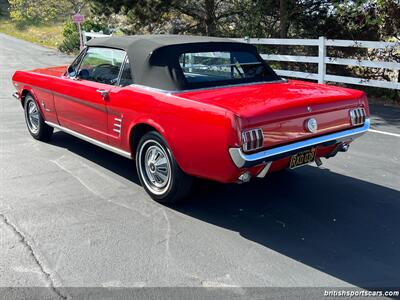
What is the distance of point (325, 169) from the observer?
5621mm

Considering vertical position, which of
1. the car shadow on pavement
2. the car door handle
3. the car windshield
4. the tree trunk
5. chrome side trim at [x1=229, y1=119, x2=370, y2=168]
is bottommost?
the car shadow on pavement

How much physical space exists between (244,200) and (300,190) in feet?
2.19

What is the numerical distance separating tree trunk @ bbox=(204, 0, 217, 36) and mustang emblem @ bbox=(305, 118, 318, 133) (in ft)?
41.6

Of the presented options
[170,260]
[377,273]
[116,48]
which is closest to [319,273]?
[377,273]

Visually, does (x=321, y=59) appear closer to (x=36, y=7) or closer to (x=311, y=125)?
(x=311, y=125)

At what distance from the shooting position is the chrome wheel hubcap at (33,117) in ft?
22.4

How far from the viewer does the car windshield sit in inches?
189

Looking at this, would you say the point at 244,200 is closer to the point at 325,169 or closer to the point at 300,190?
the point at 300,190

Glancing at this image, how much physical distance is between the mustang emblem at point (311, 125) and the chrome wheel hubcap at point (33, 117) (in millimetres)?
4190

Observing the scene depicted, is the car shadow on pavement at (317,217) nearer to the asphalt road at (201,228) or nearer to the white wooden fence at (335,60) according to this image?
the asphalt road at (201,228)

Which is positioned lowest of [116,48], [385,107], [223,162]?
[385,107]

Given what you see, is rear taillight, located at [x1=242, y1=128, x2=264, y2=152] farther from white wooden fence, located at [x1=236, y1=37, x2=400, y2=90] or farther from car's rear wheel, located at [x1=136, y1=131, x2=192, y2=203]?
white wooden fence, located at [x1=236, y1=37, x2=400, y2=90]

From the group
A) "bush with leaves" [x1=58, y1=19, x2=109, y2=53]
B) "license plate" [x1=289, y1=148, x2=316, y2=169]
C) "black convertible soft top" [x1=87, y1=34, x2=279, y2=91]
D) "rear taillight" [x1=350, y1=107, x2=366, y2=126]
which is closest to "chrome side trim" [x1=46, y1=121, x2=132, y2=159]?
"black convertible soft top" [x1=87, y1=34, x2=279, y2=91]

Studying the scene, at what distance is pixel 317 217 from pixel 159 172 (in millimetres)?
1552
